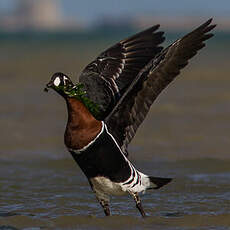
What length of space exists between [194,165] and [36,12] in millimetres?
178780

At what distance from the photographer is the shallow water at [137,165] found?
912 centimetres

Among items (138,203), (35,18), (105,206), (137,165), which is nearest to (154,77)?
(138,203)

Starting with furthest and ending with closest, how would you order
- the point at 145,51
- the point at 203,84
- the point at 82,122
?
the point at 203,84
the point at 145,51
the point at 82,122

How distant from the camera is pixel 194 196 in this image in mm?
10336

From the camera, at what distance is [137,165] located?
12578mm

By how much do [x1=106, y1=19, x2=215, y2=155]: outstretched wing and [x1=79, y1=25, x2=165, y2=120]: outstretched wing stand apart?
1.36ft

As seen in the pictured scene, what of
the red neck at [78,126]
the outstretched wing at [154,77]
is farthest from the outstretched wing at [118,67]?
the red neck at [78,126]

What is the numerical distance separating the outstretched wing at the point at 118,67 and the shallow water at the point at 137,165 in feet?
4.11

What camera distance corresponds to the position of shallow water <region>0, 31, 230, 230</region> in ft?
29.9

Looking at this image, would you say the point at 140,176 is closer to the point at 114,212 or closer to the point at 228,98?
the point at 114,212

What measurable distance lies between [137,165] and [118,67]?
2.88m

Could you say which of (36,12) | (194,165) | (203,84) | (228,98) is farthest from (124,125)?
(36,12)

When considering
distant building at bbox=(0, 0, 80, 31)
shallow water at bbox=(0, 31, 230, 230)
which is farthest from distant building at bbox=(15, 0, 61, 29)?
shallow water at bbox=(0, 31, 230, 230)

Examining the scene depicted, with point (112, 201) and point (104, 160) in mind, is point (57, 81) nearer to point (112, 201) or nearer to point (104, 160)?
point (104, 160)
